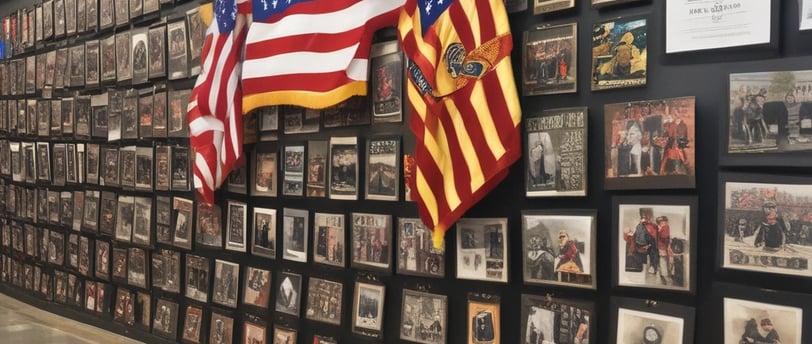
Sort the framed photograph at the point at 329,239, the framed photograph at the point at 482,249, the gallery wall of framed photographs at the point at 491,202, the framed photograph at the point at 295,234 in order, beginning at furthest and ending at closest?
1. the framed photograph at the point at 295,234
2. the framed photograph at the point at 329,239
3. the framed photograph at the point at 482,249
4. the gallery wall of framed photographs at the point at 491,202

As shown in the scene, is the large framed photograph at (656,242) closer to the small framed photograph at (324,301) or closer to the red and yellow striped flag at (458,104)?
the red and yellow striped flag at (458,104)

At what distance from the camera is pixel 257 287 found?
4012mm

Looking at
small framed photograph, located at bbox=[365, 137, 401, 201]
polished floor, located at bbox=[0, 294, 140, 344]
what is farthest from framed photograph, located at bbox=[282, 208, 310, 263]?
polished floor, located at bbox=[0, 294, 140, 344]

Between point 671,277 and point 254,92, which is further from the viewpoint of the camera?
point 254,92

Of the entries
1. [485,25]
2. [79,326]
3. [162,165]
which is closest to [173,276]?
[162,165]

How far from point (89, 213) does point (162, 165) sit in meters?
1.29

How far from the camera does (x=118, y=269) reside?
17.1 feet

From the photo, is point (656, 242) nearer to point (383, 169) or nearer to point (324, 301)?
point (383, 169)

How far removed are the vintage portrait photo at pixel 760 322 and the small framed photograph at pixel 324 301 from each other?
76.9 inches

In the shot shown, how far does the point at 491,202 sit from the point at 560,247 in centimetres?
39

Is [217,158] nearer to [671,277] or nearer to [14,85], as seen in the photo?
[671,277]

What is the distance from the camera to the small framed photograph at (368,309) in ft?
10.9

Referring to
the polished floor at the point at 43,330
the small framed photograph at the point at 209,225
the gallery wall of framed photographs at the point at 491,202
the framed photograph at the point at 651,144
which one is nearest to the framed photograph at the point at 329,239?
the gallery wall of framed photographs at the point at 491,202

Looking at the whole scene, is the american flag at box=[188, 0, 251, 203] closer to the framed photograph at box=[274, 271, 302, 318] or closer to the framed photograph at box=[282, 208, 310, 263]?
the framed photograph at box=[282, 208, 310, 263]
